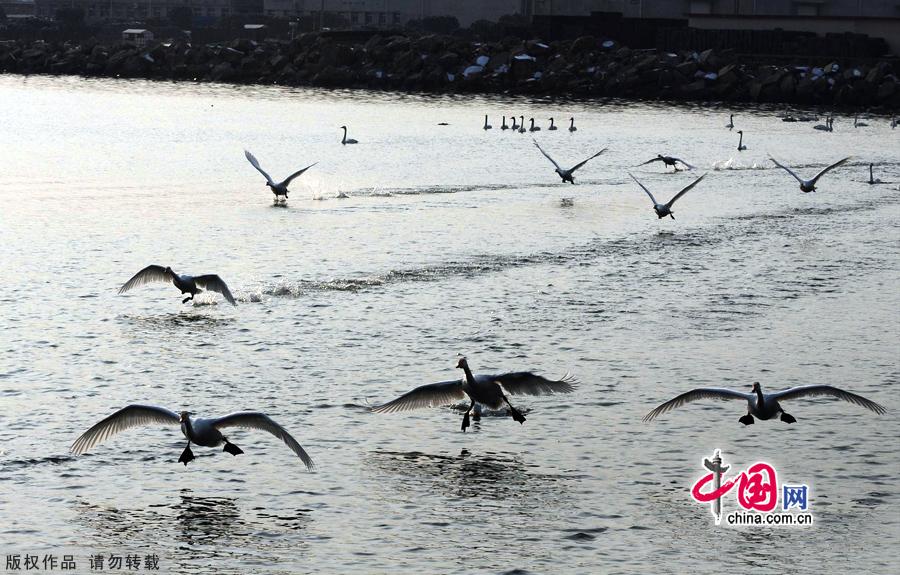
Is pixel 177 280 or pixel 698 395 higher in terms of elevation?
pixel 698 395

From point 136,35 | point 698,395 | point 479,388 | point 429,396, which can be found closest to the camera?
point 698,395

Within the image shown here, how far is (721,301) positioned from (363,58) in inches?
4493

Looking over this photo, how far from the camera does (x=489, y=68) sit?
439ft

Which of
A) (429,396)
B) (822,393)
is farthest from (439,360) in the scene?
(822,393)

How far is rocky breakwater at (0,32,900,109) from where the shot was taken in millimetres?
116812

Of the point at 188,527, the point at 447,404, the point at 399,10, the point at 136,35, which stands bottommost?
the point at 188,527

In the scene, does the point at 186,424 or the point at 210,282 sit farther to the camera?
the point at 210,282

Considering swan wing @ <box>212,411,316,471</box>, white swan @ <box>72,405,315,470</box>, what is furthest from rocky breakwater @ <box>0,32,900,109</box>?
swan wing @ <box>212,411,316,471</box>

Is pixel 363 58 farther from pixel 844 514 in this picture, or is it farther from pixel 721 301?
pixel 844 514

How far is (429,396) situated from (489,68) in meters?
118

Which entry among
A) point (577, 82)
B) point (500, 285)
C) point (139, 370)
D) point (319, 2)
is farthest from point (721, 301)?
Result: point (319, 2)

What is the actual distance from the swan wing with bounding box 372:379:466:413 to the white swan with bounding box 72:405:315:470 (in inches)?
67.6

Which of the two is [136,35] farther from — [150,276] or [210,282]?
[210,282]

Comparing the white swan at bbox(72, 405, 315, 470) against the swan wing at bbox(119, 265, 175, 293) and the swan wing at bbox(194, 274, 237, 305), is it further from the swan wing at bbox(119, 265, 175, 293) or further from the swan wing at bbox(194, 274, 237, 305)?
the swan wing at bbox(119, 265, 175, 293)
